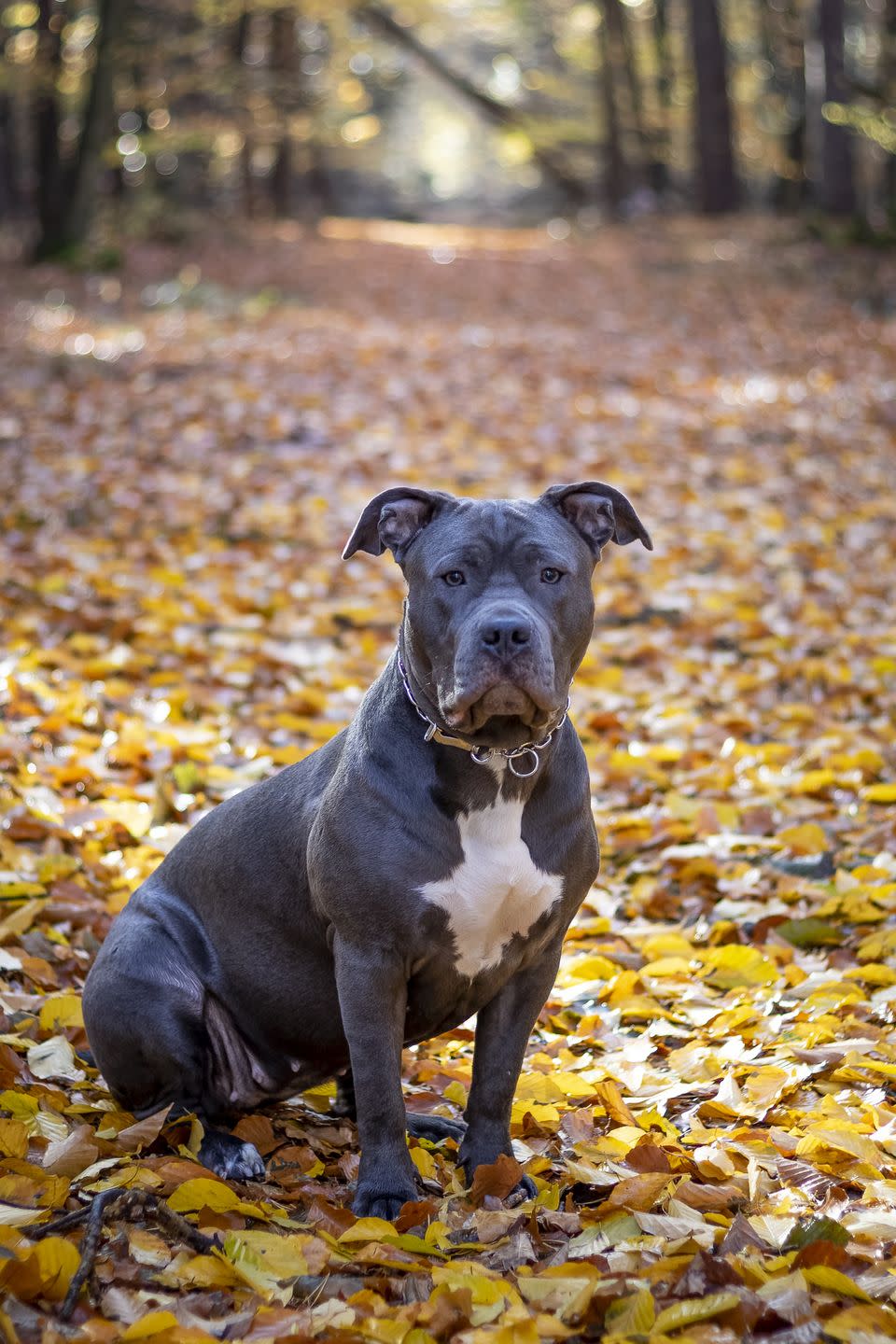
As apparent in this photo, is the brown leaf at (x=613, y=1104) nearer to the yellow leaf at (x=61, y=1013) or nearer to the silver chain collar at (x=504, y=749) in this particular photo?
the silver chain collar at (x=504, y=749)

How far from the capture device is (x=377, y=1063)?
3.35 m

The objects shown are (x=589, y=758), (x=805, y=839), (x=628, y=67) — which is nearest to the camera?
(x=805, y=839)

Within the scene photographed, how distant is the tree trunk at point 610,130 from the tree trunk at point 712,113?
4.61 meters

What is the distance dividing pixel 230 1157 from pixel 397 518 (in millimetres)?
1757

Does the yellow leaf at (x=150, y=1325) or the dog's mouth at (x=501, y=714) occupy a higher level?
the dog's mouth at (x=501, y=714)

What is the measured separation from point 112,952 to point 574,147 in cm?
3966

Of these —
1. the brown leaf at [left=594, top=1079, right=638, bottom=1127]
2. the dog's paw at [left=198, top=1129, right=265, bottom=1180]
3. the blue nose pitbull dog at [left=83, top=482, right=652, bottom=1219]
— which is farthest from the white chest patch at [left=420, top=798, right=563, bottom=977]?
the dog's paw at [left=198, top=1129, right=265, bottom=1180]

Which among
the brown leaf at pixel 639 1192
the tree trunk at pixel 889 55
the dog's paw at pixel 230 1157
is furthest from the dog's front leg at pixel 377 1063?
the tree trunk at pixel 889 55

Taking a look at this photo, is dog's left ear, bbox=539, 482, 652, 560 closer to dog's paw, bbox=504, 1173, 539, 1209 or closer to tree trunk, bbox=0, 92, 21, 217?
dog's paw, bbox=504, 1173, 539, 1209

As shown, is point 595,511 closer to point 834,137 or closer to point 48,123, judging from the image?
point 834,137

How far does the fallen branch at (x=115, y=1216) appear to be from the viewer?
113 inches

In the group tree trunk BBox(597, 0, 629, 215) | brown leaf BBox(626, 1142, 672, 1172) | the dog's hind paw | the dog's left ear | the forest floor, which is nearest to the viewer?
the forest floor

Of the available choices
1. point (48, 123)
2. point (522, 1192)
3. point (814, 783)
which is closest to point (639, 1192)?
point (522, 1192)

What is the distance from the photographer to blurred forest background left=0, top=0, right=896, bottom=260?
19812 millimetres
